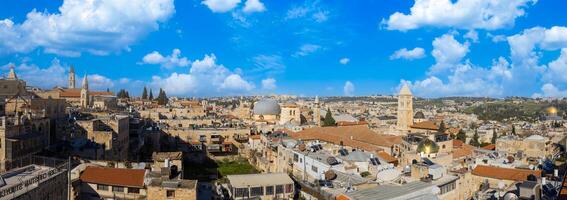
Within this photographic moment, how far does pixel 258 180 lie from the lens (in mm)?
30625

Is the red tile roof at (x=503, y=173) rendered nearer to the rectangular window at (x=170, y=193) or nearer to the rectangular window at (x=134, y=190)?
the rectangular window at (x=170, y=193)

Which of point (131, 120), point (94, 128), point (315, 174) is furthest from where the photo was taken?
point (131, 120)

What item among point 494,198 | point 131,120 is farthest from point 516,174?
point 131,120

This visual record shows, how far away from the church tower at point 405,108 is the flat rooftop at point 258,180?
4844cm

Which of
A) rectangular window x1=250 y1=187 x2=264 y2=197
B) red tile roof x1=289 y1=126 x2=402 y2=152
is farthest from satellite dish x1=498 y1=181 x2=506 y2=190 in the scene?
Answer: rectangular window x1=250 y1=187 x2=264 y2=197

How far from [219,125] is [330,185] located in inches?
1501

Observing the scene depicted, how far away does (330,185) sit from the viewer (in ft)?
97.0

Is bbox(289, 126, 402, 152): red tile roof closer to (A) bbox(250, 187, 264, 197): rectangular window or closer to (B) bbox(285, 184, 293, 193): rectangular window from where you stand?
(B) bbox(285, 184, 293, 193): rectangular window

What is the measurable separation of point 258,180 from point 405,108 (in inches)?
1979

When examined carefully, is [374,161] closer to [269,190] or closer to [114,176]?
[269,190]

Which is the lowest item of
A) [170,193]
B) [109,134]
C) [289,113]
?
[170,193]

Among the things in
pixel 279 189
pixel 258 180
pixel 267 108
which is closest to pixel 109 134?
pixel 258 180

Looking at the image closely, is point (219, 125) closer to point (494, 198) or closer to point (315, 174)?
point (315, 174)

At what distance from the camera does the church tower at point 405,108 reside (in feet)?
247
